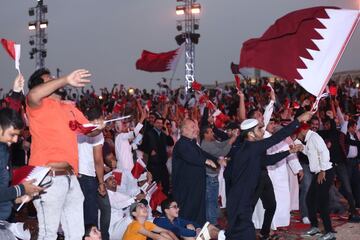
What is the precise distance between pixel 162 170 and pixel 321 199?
12.4 feet

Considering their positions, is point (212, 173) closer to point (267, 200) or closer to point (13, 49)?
point (267, 200)

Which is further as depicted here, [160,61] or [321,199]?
[160,61]

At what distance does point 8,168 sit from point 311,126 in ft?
19.9

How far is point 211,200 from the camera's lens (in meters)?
9.69

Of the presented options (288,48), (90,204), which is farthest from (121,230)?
(288,48)

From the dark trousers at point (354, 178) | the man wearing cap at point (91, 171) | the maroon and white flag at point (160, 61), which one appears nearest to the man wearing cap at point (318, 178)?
the dark trousers at point (354, 178)

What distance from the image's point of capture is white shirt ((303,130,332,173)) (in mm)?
9109

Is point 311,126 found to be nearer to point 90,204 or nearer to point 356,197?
point 356,197

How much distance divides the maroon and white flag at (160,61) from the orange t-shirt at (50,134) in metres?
9.99

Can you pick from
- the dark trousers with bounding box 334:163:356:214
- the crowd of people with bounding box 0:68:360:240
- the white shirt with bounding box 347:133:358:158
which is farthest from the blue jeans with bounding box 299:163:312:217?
the white shirt with bounding box 347:133:358:158

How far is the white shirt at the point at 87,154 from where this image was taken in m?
7.07

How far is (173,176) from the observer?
28.3 feet

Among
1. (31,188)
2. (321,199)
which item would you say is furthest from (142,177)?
(31,188)

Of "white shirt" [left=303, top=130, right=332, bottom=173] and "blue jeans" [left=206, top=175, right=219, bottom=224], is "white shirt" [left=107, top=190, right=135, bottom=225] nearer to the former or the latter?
"blue jeans" [left=206, top=175, right=219, bottom=224]
